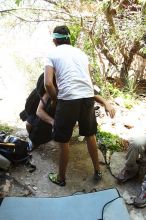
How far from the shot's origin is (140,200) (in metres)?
3.80

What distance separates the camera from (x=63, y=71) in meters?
3.79

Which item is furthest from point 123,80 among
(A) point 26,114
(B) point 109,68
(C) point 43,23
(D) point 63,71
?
(D) point 63,71

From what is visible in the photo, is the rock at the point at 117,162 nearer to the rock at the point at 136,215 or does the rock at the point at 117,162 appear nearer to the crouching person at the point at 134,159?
the crouching person at the point at 134,159

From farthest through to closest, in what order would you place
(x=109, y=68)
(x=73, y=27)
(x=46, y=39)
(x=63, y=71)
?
(x=46, y=39), (x=109, y=68), (x=73, y=27), (x=63, y=71)

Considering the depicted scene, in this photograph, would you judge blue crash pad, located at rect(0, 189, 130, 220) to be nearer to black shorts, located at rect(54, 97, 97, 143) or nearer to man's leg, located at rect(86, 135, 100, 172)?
black shorts, located at rect(54, 97, 97, 143)

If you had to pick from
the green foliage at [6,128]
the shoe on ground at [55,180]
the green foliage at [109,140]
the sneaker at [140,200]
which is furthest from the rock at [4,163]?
the sneaker at [140,200]

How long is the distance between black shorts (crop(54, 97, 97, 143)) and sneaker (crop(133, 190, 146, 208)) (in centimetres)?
93

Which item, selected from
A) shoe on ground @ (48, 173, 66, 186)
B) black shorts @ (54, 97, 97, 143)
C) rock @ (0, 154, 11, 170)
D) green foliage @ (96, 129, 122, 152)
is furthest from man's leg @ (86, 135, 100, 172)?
rock @ (0, 154, 11, 170)

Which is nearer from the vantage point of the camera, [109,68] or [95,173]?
[95,173]

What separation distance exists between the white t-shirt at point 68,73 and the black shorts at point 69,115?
0.06 metres

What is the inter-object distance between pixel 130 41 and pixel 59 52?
9.24 feet

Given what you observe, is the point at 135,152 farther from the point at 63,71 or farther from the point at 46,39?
the point at 46,39

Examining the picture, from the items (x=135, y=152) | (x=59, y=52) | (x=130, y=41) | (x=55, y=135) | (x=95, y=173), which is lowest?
(x=95, y=173)

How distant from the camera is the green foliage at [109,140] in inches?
194
